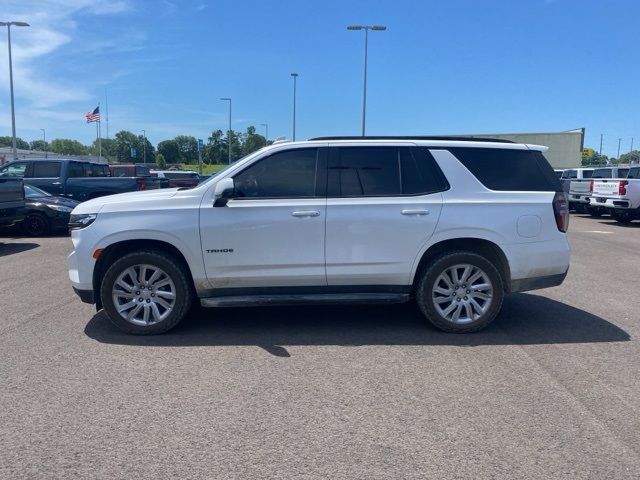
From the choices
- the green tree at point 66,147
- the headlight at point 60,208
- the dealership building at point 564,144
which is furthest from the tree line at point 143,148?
the headlight at point 60,208

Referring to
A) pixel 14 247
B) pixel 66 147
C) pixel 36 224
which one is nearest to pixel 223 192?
pixel 14 247

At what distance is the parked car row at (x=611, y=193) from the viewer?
55.5 ft

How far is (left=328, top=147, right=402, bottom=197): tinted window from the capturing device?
5430 millimetres

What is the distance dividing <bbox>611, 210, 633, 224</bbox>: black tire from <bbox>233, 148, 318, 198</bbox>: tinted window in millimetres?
15981

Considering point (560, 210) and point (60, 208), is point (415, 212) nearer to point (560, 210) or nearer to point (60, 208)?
point (560, 210)

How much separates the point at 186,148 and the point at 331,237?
123m

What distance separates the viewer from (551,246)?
18.1 feet

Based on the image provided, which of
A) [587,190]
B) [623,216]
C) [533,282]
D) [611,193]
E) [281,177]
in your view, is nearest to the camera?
[281,177]

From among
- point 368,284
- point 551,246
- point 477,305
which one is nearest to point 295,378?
point 368,284

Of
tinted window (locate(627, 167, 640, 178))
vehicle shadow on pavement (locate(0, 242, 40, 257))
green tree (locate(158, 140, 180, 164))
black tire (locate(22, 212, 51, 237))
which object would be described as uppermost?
green tree (locate(158, 140, 180, 164))

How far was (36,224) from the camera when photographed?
13.0 m

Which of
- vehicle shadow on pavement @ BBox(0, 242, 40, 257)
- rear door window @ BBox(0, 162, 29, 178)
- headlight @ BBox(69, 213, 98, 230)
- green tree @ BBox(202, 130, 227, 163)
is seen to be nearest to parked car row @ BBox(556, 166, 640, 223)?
headlight @ BBox(69, 213, 98, 230)

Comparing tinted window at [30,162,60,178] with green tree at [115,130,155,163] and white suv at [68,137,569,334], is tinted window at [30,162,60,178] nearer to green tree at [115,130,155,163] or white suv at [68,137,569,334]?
white suv at [68,137,569,334]

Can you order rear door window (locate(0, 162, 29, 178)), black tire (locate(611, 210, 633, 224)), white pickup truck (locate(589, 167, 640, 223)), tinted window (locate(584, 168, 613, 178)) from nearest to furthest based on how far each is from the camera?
rear door window (locate(0, 162, 29, 178))
white pickup truck (locate(589, 167, 640, 223))
black tire (locate(611, 210, 633, 224))
tinted window (locate(584, 168, 613, 178))
